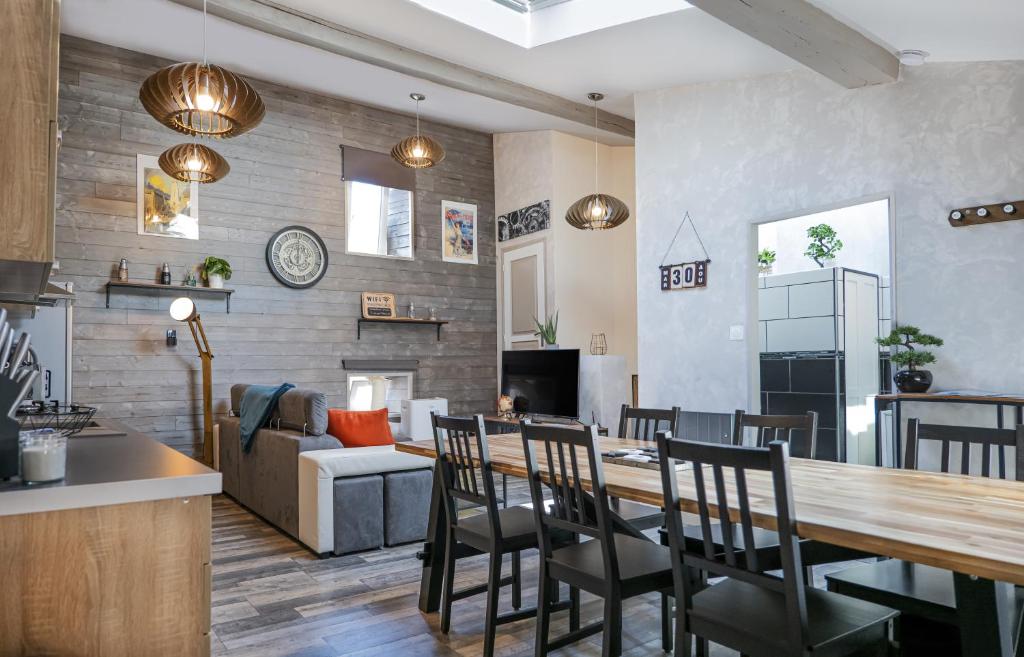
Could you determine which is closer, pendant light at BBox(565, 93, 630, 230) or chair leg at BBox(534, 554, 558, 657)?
chair leg at BBox(534, 554, 558, 657)

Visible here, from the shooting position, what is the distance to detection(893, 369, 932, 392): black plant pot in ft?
14.6

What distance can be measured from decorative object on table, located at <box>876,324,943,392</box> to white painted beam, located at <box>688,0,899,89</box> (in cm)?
177

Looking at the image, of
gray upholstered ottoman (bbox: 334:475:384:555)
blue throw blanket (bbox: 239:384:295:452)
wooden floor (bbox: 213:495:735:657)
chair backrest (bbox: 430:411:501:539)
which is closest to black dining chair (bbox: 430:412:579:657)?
chair backrest (bbox: 430:411:501:539)

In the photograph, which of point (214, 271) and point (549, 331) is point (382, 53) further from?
point (549, 331)

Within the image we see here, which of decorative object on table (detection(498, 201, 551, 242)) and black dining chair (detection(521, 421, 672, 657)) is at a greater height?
decorative object on table (detection(498, 201, 551, 242))

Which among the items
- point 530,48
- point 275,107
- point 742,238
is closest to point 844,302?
point 742,238

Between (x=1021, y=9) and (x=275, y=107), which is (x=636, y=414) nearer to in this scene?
(x=1021, y=9)

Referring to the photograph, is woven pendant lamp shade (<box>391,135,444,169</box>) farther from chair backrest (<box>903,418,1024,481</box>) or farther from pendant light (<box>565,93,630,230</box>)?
chair backrest (<box>903,418,1024,481</box>)

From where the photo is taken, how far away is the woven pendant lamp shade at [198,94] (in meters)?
3.89

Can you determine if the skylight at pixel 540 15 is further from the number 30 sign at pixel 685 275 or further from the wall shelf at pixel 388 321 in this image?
the wall shelf at pixel 388 321

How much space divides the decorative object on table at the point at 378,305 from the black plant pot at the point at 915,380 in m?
5.07

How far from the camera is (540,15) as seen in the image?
18.5 ft

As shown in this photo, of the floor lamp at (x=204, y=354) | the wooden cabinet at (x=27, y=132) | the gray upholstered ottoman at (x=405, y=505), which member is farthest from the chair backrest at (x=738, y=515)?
the floor lamp at (x=204, y=354)

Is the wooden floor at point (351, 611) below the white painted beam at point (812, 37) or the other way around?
below
